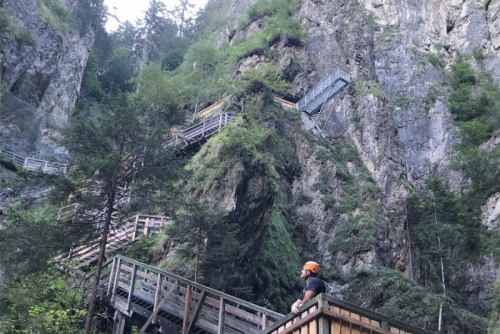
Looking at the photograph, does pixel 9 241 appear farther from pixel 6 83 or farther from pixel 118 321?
pixel 6 83

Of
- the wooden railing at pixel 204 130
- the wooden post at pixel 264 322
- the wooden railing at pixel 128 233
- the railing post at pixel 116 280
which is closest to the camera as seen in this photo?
the wooden post at pixel 264 322

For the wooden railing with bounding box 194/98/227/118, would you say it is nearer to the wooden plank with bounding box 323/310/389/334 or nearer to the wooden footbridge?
the wooden footbridge

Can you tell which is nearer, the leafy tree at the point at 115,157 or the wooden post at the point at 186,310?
the wooden post at the point at 186,310

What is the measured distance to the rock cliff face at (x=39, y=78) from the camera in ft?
102

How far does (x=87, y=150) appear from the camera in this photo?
15.0 meters

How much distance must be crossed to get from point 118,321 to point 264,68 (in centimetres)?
2182

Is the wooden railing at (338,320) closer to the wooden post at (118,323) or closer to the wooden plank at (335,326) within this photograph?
the wooden plank at (335,326)

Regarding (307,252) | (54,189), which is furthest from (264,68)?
(54,189)

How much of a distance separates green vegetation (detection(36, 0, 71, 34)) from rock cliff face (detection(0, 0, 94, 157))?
40cm

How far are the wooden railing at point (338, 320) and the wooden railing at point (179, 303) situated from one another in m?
3.67

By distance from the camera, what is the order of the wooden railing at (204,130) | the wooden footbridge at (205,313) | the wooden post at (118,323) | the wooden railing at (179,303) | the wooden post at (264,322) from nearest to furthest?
the wooden footbridge at (205,313)
the wooden post at (264,322)
the wooden railing at (179,303)
the wooden post at (118,323)
the wooden railing at (204,130)

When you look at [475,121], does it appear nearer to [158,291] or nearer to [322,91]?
[322,91]

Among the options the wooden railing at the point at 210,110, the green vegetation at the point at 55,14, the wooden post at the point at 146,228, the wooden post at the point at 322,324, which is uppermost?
the green vegetation at the point at 55,14

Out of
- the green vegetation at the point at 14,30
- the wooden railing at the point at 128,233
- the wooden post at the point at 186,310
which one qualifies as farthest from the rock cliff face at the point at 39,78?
the wooden post at the point at 186,310
